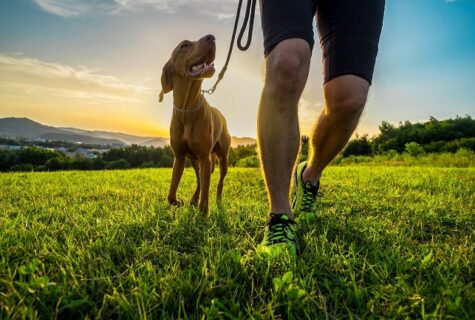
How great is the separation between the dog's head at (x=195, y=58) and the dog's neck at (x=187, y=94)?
0.06 metres

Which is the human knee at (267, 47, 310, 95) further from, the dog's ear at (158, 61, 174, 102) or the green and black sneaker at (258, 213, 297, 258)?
the dog's ear at (158, 61, 174, 102)

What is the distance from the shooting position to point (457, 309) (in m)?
1.24

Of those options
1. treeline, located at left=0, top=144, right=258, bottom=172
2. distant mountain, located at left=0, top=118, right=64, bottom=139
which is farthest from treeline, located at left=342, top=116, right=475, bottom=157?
distant mountain, located at left=0, top=118, right=64, bottom=139

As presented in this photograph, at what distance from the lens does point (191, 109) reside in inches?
147

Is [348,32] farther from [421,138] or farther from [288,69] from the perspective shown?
[421,138]

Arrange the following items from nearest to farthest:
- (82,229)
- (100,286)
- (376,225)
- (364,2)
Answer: (100,286) < (82,229) < (364,2) < (376,225)

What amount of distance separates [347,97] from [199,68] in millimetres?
1799

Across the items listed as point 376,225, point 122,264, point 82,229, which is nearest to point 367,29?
point 376,225

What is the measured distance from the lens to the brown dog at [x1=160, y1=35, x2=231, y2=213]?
12.1ft

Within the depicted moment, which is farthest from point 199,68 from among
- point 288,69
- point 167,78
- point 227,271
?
point 227,271

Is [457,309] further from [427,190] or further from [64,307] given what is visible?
[427,190]

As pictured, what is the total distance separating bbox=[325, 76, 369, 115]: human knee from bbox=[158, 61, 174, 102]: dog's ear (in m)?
2.00

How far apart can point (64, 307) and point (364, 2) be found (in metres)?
2.53

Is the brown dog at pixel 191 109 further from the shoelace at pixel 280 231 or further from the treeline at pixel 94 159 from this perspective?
the treeline at pixel 94 159
